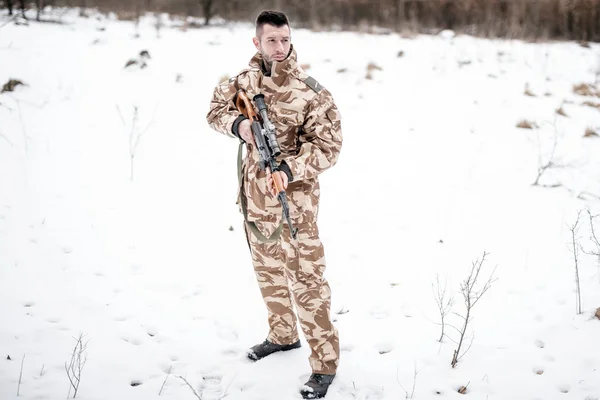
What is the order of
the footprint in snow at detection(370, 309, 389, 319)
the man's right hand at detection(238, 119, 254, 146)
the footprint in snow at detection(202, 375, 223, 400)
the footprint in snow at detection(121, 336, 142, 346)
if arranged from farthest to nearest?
the footprint in snow at detection(370, 309, 389, 319) → the footprint in snow at detection(121, 336, 142, 346) → the footprint in snow at detection(202, 375, 223, 400) → the man's right hand at detection(238, 119, 254, 146)

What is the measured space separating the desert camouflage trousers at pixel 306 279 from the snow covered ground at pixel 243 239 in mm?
263

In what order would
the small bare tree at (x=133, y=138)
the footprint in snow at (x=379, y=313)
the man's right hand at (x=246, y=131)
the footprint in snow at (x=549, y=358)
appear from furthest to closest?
the small bare tree at (x=133, y=138), the footprint in snow at (x=379, y=313), the footprint in snow at (x=549, y=358), the man's right hand at (x=246, y=131)

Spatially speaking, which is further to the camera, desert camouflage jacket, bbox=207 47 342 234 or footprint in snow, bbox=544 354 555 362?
footprint in snow, bbox=544 354 555 362

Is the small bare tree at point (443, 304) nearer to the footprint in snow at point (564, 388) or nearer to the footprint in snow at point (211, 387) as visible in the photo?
the footprint in snow at point (564, 388)

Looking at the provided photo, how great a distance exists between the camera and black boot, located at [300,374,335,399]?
2.66m

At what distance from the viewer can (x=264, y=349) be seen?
9.95 feet

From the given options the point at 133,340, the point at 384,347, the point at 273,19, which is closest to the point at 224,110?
the point at 273,19

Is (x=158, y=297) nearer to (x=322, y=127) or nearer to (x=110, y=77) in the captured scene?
(x=322, y=127)

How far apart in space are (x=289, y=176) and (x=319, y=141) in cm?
25

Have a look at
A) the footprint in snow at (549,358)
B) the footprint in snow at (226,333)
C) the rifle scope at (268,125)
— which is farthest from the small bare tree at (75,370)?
the footprint in snow at (549,358)

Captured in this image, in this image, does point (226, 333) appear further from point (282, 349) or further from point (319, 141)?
point (319, 141)

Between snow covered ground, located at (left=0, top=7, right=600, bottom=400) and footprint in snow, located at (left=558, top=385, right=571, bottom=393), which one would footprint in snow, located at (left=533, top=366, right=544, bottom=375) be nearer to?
snow covered ground, located at (left=0, top=7, right=600, bottom=400)

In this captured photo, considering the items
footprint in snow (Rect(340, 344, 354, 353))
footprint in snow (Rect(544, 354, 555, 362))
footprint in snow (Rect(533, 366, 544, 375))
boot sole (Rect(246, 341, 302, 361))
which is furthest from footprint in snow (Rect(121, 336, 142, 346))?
footprint in snow (Rect(544, 354, 555, 362))

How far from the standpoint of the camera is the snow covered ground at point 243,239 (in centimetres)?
291
